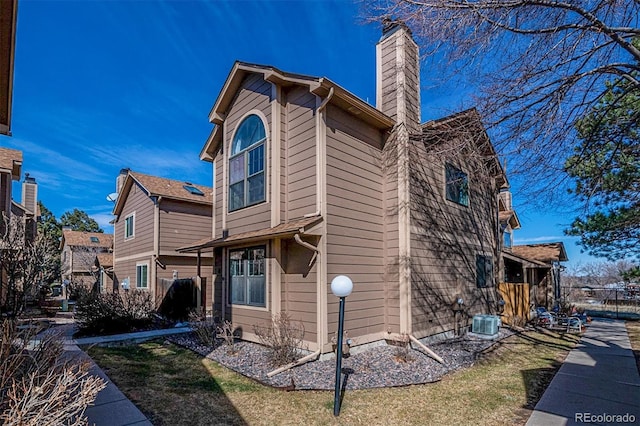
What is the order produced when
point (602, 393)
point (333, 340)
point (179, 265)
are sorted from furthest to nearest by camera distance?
point (179, 265)
point (333, 340)
point (602, 393)

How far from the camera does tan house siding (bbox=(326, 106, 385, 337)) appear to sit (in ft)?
25.5

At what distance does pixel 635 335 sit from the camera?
452 inches

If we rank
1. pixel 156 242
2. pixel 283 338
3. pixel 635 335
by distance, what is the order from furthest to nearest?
pixel 156 242
pixel 635 335
pixel 283 338

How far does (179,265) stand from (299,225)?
11.1 meters

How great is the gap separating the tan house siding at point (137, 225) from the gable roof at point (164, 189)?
0.40 metres

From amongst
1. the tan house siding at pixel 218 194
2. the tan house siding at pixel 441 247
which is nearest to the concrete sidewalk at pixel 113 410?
the tan house siding at pixel 218 194

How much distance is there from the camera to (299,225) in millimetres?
7203

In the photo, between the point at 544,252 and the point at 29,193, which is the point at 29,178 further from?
the point at 544,252

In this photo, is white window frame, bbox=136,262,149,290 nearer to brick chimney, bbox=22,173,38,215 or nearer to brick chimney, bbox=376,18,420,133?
brick chimney, bbox=22,173,38,215

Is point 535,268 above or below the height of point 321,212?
below

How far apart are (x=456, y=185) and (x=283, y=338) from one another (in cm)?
722

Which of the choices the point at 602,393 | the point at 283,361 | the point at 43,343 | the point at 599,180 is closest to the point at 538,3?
the point at 599,180

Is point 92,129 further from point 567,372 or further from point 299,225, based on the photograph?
point 567,372

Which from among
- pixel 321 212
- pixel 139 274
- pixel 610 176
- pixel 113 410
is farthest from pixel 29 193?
pixel 610 176
